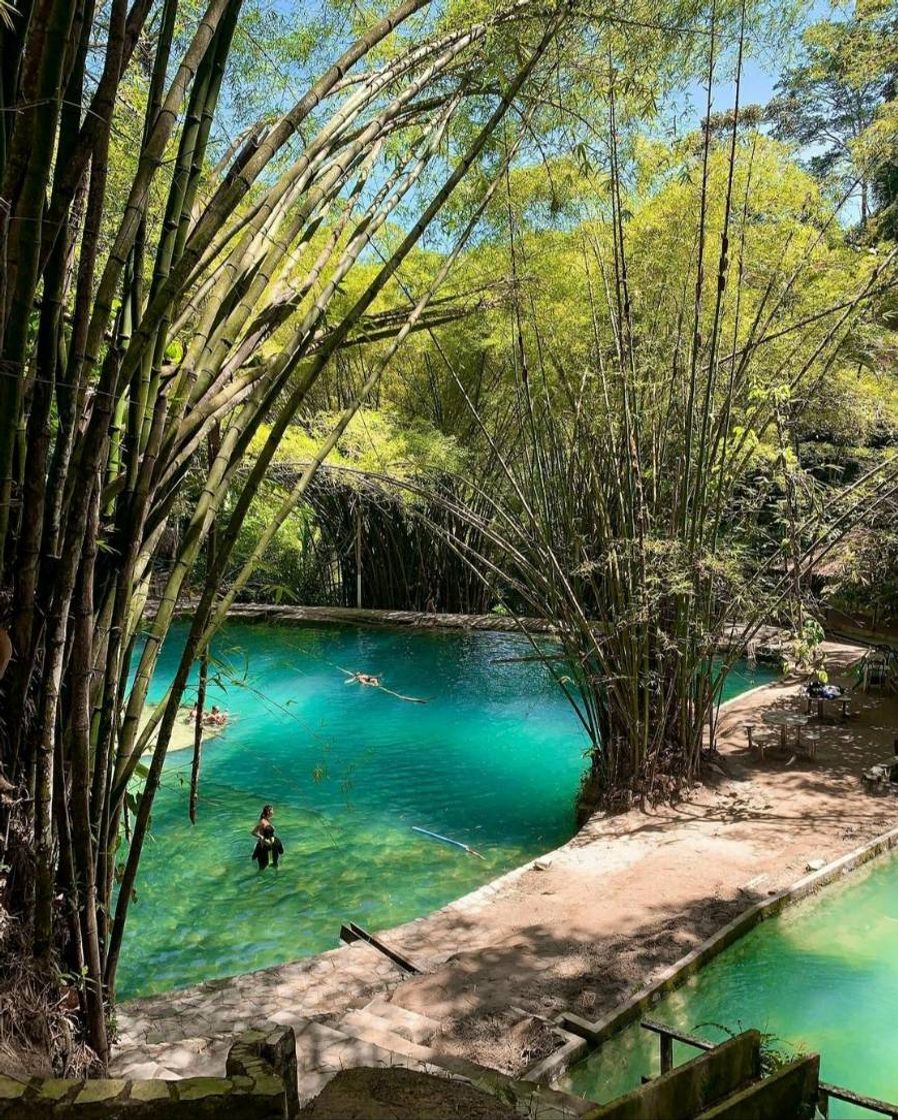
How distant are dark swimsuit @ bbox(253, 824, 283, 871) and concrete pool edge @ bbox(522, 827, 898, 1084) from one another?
7.82ft

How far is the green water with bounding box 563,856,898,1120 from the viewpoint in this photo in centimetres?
288

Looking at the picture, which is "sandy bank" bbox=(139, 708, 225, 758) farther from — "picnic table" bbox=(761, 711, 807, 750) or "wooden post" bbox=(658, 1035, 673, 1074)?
"wooden post" bbox=(658, 1035, 673, 1074)

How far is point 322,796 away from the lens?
6.49m

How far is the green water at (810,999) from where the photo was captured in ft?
9.46

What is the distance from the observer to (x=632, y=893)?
425 centimetres

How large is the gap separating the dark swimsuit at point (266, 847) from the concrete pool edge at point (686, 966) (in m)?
2.38

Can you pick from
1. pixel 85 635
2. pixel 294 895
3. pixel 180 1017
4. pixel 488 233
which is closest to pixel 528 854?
pixel 294 895

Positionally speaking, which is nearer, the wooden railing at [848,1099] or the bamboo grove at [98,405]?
the bamboo grove at [98,405]

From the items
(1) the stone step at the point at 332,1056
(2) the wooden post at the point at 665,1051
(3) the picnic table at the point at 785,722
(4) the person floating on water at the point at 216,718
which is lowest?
(4) the person floating on water at the point at 216,718

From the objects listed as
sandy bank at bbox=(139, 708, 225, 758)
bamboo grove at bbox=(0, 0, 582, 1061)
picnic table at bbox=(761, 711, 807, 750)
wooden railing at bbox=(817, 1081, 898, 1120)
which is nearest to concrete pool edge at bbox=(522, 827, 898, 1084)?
wooden railing at bbox=(817, 1081, 898, 1120)

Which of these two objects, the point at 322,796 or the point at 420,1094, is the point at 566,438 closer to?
the point at 322,796

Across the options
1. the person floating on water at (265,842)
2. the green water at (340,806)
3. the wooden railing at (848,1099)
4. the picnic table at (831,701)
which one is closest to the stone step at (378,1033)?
the green water at (340,806)

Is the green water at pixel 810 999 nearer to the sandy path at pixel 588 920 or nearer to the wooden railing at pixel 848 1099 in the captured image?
the sandy path at pixel 588 920

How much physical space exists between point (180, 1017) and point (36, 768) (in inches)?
84.3
